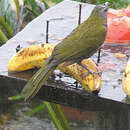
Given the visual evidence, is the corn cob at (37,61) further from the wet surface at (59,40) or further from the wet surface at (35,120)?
the wet surface at (35,120)

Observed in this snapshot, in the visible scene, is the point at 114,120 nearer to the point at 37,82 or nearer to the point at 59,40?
the point at 59,40

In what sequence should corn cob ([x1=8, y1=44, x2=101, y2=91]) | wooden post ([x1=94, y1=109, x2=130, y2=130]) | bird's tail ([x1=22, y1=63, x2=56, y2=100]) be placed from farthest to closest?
wooden post ([x1=94, y1=109, x2=130, y2=130])
corn cob ([x1=8, y1=44, x2=101, y2=91])
bird's tail ([x1=22, y1=63, x2=56, y2=100])

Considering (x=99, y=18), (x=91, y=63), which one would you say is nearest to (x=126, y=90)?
(x=91, y=63)

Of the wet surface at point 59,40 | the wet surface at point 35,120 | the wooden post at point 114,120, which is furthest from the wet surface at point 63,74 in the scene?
the wet surface at point 35,120

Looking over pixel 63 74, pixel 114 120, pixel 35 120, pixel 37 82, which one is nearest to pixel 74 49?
pixel 63 74

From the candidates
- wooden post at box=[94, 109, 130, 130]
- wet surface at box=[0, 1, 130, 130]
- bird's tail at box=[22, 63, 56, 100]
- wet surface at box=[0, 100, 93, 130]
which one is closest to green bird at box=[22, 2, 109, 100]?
bird's tail at box=[22, 63, 56, 100]

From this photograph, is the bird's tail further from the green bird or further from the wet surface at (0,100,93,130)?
the wet surface at (0,100,93,130)

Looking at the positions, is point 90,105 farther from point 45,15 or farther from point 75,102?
point 45,15

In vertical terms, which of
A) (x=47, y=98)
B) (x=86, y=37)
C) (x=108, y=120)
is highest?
(x=86, y=37)
